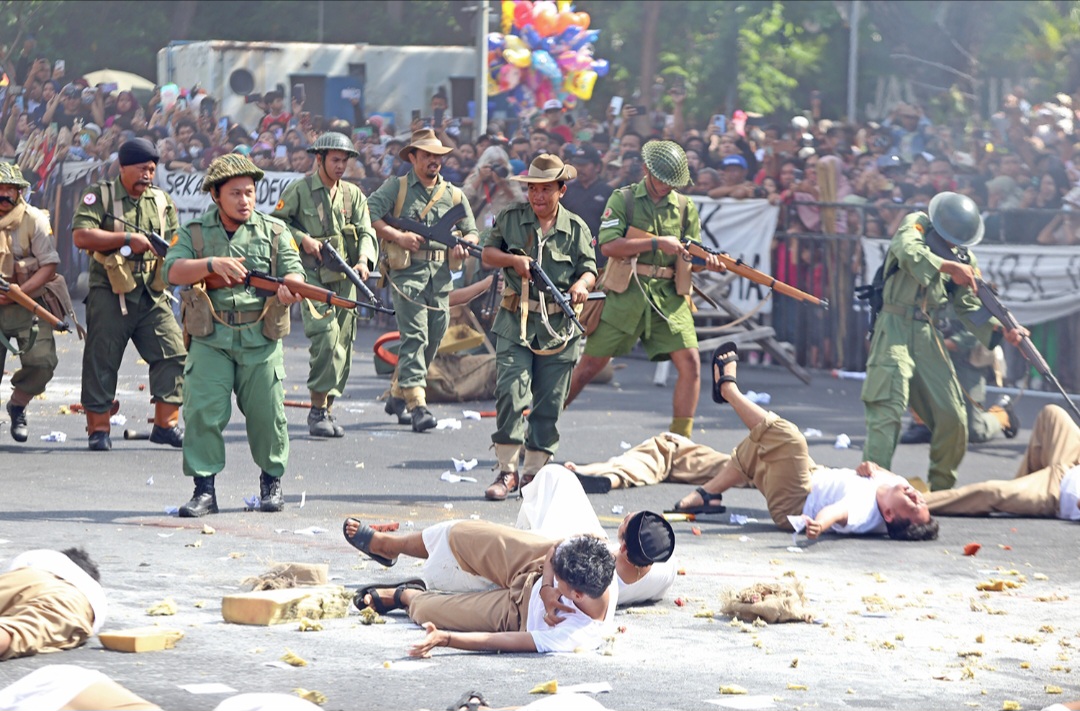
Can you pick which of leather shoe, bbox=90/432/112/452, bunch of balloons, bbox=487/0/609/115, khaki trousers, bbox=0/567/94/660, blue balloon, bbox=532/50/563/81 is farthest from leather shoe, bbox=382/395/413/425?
blue balloon, bbox=532/50/563/81

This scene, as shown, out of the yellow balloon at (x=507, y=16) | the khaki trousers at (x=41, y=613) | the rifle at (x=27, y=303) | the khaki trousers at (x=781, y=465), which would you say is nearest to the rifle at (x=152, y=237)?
the rifle at (x=27, y=303)

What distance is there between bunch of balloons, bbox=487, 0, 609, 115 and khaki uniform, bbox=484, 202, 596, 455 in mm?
21826

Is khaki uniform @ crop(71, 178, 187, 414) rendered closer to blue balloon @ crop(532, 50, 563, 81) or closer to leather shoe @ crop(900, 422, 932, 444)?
leather shoe @ crop(900, 422, 932, 444)

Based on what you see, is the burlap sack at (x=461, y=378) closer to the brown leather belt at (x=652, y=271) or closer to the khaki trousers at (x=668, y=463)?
the brown leather belt at (x=652, y=271)

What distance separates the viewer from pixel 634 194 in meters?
11.0

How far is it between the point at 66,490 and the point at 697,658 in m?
4.53

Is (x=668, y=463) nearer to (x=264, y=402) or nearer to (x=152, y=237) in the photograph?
(x=264, y=402)

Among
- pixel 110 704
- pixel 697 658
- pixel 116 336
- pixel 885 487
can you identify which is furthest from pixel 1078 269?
pixel 110 704

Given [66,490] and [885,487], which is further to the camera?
[66,490]

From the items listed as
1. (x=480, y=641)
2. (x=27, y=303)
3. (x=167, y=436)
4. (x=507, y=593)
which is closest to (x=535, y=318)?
(x=167, y=436)

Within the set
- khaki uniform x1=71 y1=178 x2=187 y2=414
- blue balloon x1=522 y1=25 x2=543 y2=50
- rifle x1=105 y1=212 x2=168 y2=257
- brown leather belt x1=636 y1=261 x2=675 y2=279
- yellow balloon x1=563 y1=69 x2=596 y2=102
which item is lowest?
khaki uniform x1=71 y1=178 x2=187 y2=414

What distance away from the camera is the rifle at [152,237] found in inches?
424

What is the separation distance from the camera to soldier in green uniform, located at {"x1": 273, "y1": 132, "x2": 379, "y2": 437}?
1162 centimetres

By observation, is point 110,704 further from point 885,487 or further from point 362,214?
point 362,214
